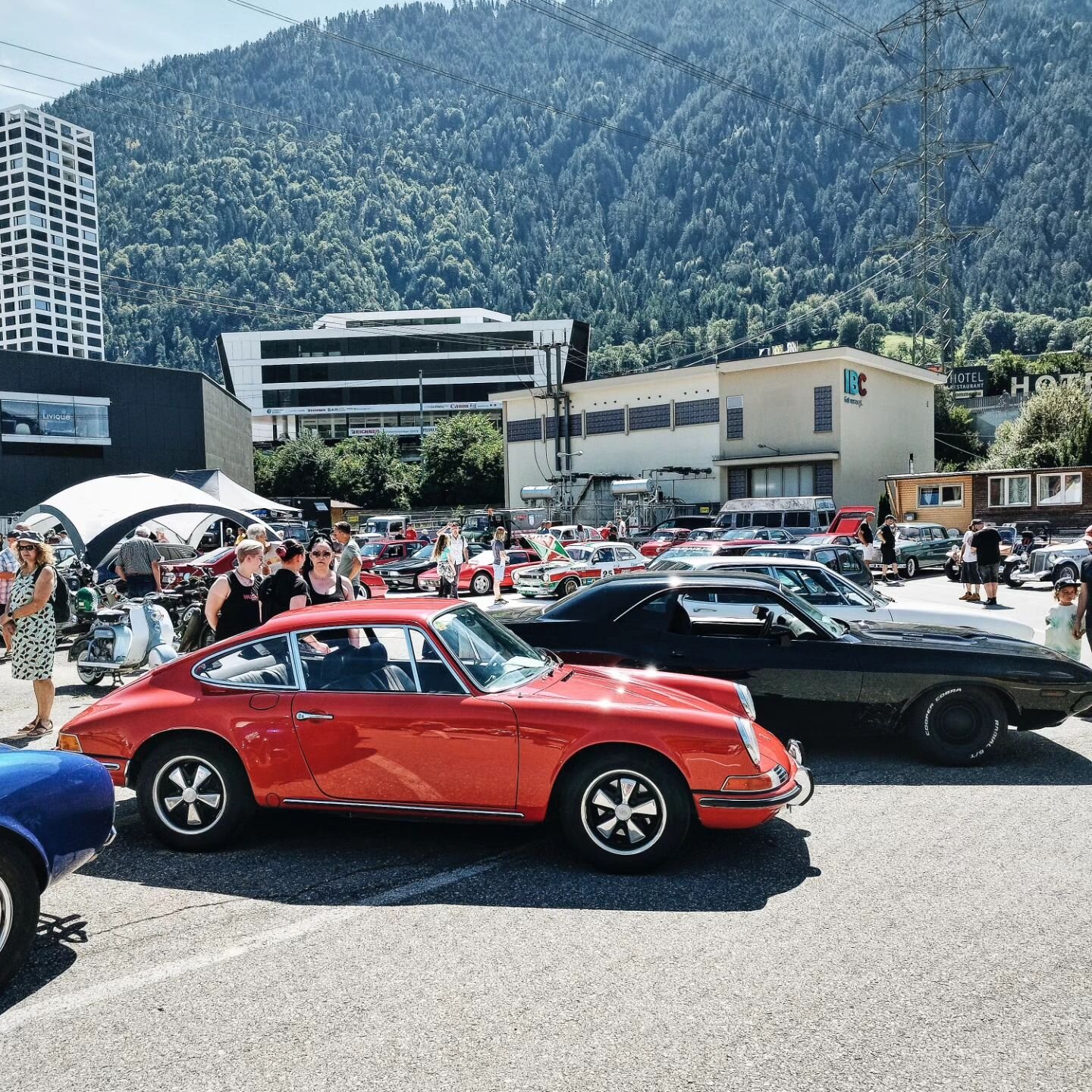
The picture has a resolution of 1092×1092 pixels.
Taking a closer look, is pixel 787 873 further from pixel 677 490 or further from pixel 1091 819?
pixel 677 490

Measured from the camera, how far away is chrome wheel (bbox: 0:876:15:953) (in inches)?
145

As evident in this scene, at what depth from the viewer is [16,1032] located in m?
3.44

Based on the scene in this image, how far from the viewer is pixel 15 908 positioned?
12.2ft

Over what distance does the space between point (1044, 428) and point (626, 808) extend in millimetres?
60026

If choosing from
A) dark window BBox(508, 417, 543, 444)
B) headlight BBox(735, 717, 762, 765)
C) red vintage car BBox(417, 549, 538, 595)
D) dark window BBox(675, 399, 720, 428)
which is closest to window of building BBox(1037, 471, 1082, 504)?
dark window BBox(675, 399, 720, 428)

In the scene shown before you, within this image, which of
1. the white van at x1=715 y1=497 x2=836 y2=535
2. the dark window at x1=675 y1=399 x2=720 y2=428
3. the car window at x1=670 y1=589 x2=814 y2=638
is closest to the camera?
the car window at x1=670 y1=589 x2=814 y2=638

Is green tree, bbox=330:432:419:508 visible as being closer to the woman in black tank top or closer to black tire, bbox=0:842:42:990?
the woman in black tank top

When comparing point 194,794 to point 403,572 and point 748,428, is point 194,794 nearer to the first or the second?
point 403,572

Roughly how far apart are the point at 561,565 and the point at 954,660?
51.8 ft

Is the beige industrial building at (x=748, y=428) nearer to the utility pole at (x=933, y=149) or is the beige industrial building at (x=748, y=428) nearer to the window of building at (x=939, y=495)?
the window of building at (x=939, y=495)

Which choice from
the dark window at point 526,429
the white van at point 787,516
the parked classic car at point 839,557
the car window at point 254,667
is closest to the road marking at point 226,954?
the car window at point 254,667

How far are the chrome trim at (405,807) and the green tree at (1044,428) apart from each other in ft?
176

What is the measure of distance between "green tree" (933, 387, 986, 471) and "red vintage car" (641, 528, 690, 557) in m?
40.5

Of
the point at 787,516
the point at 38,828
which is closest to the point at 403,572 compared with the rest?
the point at 787,516
